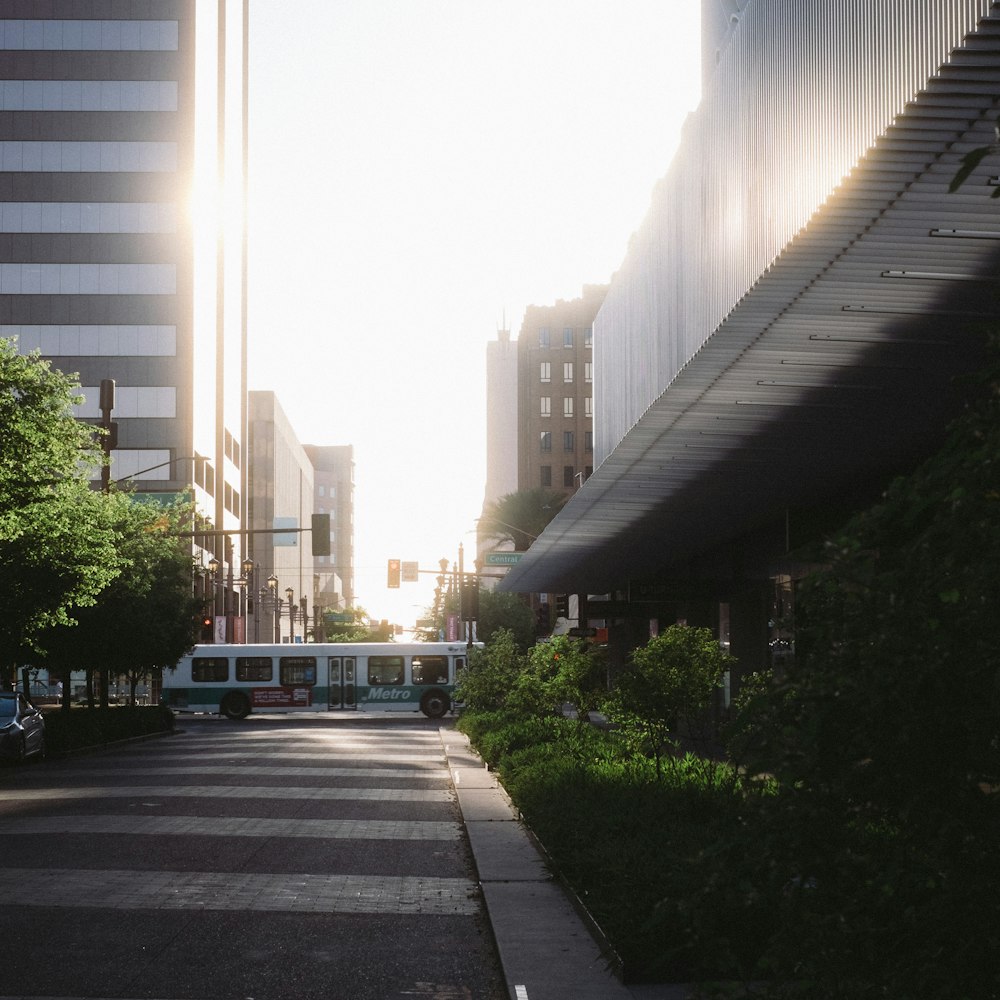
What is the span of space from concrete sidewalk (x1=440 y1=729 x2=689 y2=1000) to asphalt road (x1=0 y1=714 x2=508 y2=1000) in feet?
0.67

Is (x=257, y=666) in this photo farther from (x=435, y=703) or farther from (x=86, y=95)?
(x=86, y=95)

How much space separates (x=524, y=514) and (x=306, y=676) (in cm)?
2702

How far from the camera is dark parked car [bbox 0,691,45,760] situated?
28.3 m

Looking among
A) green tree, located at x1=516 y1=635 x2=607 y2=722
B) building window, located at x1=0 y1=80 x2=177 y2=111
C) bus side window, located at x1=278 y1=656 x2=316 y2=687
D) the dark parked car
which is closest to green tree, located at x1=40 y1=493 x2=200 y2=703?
the dark parked car

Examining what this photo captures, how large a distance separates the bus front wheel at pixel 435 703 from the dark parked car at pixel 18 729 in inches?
1082

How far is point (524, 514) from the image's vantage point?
81.6 m

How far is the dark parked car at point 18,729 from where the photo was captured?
2834cm

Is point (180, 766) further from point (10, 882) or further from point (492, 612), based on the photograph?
point (492, 612)

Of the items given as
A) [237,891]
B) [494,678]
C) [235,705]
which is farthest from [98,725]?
[237,891]

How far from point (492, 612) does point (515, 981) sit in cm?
8285

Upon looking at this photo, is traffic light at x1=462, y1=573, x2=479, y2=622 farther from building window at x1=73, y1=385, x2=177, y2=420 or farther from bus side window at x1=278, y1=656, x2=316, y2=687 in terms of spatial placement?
building window at x1=73, y1=385, x2=177, y2=420

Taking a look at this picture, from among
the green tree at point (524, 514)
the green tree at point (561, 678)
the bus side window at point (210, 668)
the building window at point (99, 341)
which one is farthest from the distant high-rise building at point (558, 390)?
the green tree at point (561, 678)

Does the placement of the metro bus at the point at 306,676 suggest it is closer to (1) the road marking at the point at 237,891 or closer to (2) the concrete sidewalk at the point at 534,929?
(2) the concrete sidewalk at the point at 534,929

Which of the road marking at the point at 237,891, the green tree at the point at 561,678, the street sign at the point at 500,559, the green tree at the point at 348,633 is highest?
the street sign at the point at 500,559
